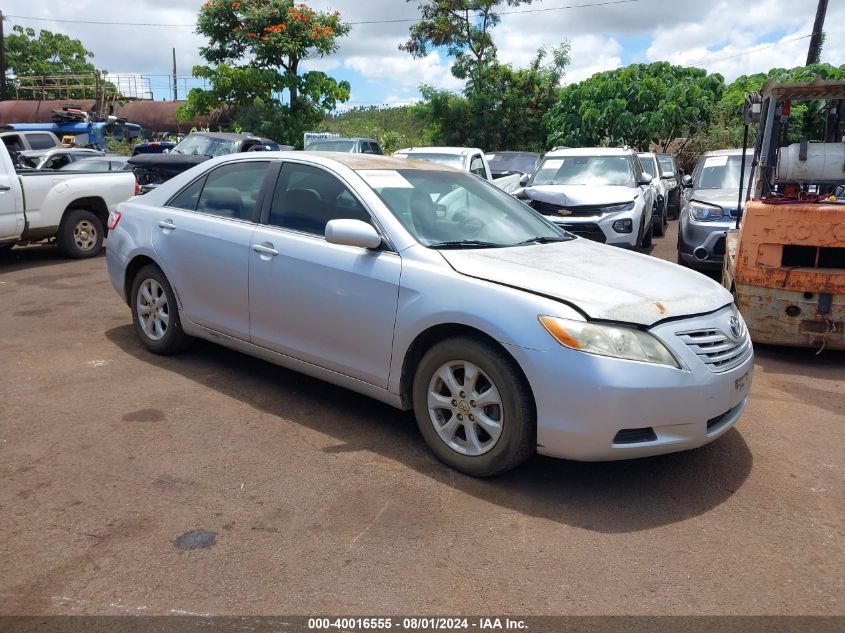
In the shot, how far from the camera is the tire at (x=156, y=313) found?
5.68 meters

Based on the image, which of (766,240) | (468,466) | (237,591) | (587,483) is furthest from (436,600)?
(766,240)

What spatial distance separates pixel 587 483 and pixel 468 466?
63cm

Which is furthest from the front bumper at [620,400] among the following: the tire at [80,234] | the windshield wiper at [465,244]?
the tire at [80,234]

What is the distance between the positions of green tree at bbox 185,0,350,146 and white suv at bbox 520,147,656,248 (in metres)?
18.4

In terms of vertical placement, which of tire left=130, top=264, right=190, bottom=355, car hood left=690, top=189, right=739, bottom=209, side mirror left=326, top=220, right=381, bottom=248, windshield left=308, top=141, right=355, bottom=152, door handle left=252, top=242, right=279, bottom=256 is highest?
windshield left=308, top=141, right=355, bottom=152

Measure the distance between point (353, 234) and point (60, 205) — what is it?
7722 millimetres

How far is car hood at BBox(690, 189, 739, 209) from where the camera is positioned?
9.68 m

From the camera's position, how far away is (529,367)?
3.65 m

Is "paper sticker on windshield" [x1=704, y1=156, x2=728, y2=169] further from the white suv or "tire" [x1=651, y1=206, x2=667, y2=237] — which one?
"tire" [x1=651, y1=206, x2=667, y2=237]

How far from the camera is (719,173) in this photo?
1109cm

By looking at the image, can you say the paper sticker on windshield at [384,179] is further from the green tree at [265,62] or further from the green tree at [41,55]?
the green tree at [41,55]

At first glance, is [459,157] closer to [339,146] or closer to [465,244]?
[339,146]

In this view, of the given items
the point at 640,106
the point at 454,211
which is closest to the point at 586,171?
the point at 454,211

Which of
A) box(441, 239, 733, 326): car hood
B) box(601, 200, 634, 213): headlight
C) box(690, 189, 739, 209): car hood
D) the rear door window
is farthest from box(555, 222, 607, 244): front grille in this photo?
the rear door window
